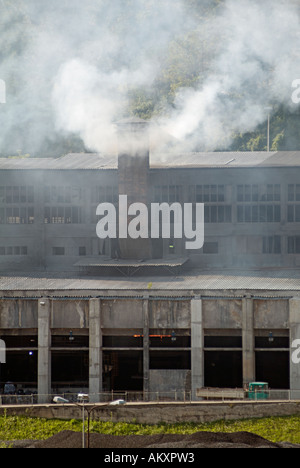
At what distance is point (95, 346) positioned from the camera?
49656 mm

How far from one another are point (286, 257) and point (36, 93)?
77.8 meters

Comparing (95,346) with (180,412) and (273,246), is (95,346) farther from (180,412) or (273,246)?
(273,246)

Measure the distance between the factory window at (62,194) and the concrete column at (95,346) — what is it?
78.1ft

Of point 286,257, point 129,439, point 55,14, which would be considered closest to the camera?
point 129,439

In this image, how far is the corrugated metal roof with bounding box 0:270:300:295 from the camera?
51.0 metres

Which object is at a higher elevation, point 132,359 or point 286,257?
point 286,257

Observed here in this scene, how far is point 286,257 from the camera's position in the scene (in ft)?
232

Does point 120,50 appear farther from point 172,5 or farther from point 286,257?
point 286,257

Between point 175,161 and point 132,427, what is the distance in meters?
35.6

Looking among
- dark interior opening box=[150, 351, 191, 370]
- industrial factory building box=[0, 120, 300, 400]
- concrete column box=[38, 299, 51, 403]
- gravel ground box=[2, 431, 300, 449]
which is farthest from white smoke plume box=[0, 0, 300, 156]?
gravel ground box=[2, 431, 300, 449]

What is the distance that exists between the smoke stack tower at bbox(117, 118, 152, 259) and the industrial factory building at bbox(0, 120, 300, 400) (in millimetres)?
108

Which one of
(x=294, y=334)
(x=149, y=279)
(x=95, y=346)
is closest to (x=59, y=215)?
(x=149, y=279)

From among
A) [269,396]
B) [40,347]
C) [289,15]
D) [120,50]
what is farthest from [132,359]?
[120,50]

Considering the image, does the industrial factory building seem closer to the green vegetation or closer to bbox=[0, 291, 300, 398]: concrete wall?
bbox=[0, 291, 300, 398]: concrete wall
